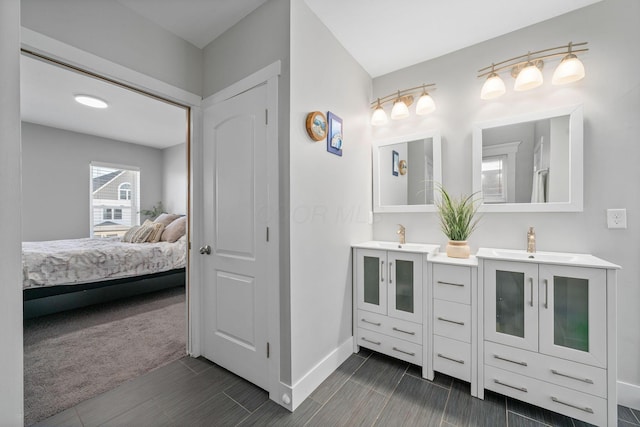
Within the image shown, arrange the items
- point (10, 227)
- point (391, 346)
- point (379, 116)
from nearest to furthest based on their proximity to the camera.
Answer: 1. point (10, 227)
2. point (391, 346)
3. point (379, 116)

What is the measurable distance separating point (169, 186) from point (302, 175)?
518cm

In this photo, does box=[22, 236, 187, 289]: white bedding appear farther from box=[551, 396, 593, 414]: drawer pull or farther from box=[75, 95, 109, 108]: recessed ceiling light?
box=[551, 396, 593, 414]: drawer pull

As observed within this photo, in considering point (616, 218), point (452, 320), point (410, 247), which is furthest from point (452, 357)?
point (616, 218)

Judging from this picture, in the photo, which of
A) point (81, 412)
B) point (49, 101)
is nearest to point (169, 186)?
point (49, 101)

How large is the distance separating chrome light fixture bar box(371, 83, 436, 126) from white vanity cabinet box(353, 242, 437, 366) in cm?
120

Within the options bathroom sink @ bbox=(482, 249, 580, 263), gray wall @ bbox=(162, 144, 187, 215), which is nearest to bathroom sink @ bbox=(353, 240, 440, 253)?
bathroom sink @ bbox=(482, 249, 580, 263)

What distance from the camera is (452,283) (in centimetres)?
177

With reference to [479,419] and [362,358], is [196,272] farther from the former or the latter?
[479,419]

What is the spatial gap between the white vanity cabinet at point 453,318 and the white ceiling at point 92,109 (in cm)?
308

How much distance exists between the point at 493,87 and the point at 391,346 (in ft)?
6.97

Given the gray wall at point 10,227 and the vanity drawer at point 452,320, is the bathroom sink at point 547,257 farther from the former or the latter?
the gray wall at point 10,227

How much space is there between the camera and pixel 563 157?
1777 millimetres

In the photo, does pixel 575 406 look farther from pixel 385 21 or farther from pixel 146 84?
pixel 146 84

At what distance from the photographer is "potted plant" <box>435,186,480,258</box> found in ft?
6.29
